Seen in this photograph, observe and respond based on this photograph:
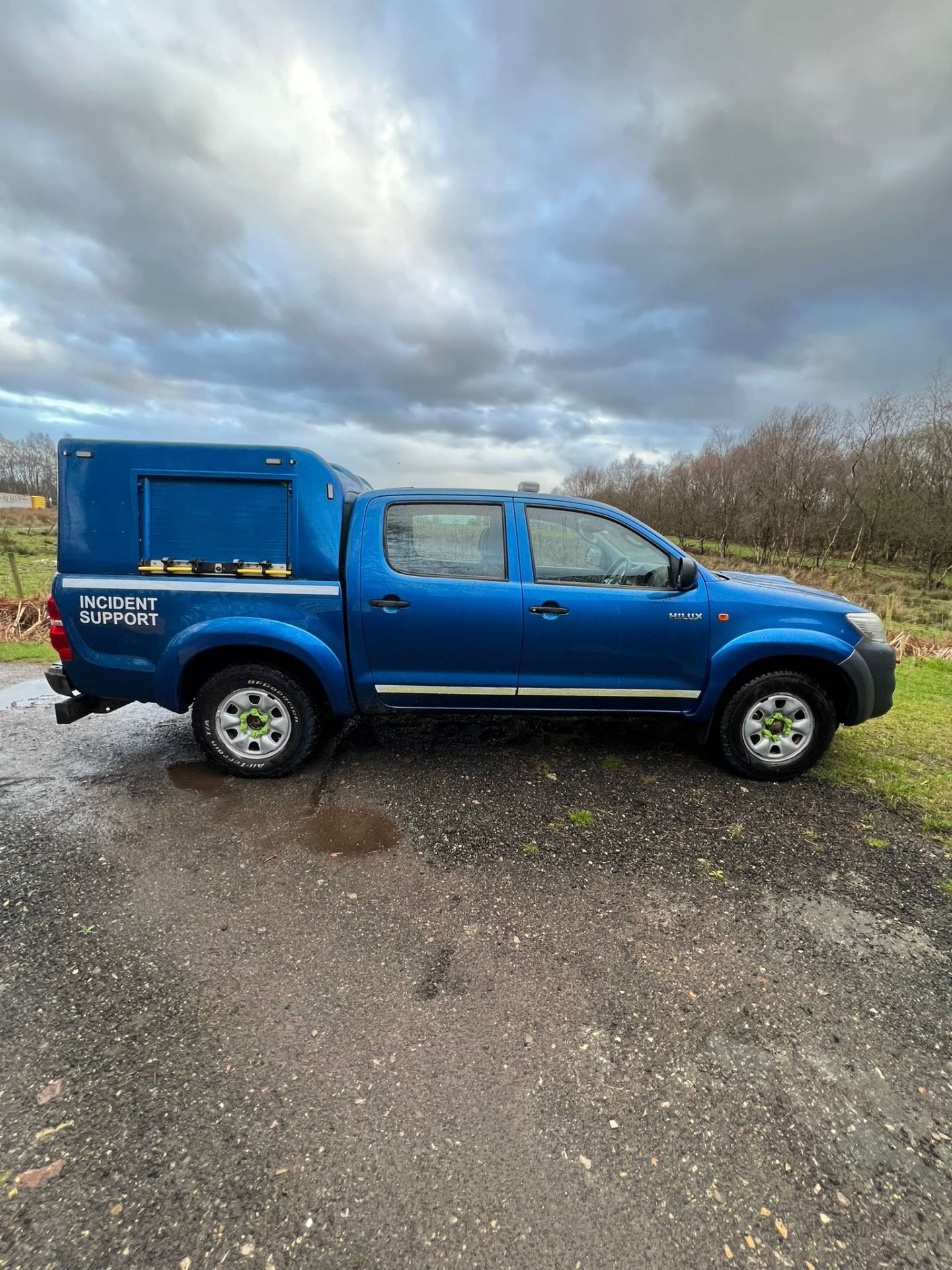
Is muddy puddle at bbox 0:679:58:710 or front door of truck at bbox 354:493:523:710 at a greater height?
front door of truck at bbox 354:493:523:710

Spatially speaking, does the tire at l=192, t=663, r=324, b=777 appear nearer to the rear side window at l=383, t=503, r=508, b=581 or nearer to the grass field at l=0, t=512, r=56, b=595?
the rear side window at l=383, t=503, r=508, b=581

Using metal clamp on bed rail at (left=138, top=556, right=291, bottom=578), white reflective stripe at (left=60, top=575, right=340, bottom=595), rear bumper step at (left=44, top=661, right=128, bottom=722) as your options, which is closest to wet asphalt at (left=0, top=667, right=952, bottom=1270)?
rear bumper step at (left=44, top=661, right=128, bottom=722)

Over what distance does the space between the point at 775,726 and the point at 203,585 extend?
3.99m

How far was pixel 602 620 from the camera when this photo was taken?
3.90 meters

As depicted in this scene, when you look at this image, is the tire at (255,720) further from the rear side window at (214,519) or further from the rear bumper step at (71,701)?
the rear side window at (214,519)

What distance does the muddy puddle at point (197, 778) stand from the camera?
3873 mm

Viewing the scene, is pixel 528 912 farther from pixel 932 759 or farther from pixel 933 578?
pixel 933 578

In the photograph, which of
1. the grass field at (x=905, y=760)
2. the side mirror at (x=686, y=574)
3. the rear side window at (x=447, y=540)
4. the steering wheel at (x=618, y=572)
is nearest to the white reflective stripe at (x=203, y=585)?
the rear side window at (x=447, y=540)

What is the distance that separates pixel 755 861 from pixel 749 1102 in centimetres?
150

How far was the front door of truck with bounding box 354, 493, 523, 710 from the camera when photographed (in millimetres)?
3861

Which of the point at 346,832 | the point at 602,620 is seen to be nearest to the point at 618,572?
the point at 602,620

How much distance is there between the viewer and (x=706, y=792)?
3947mm

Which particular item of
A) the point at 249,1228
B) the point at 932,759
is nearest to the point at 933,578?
the point at 932,759

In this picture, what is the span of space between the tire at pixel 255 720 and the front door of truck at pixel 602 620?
153 centimetres
